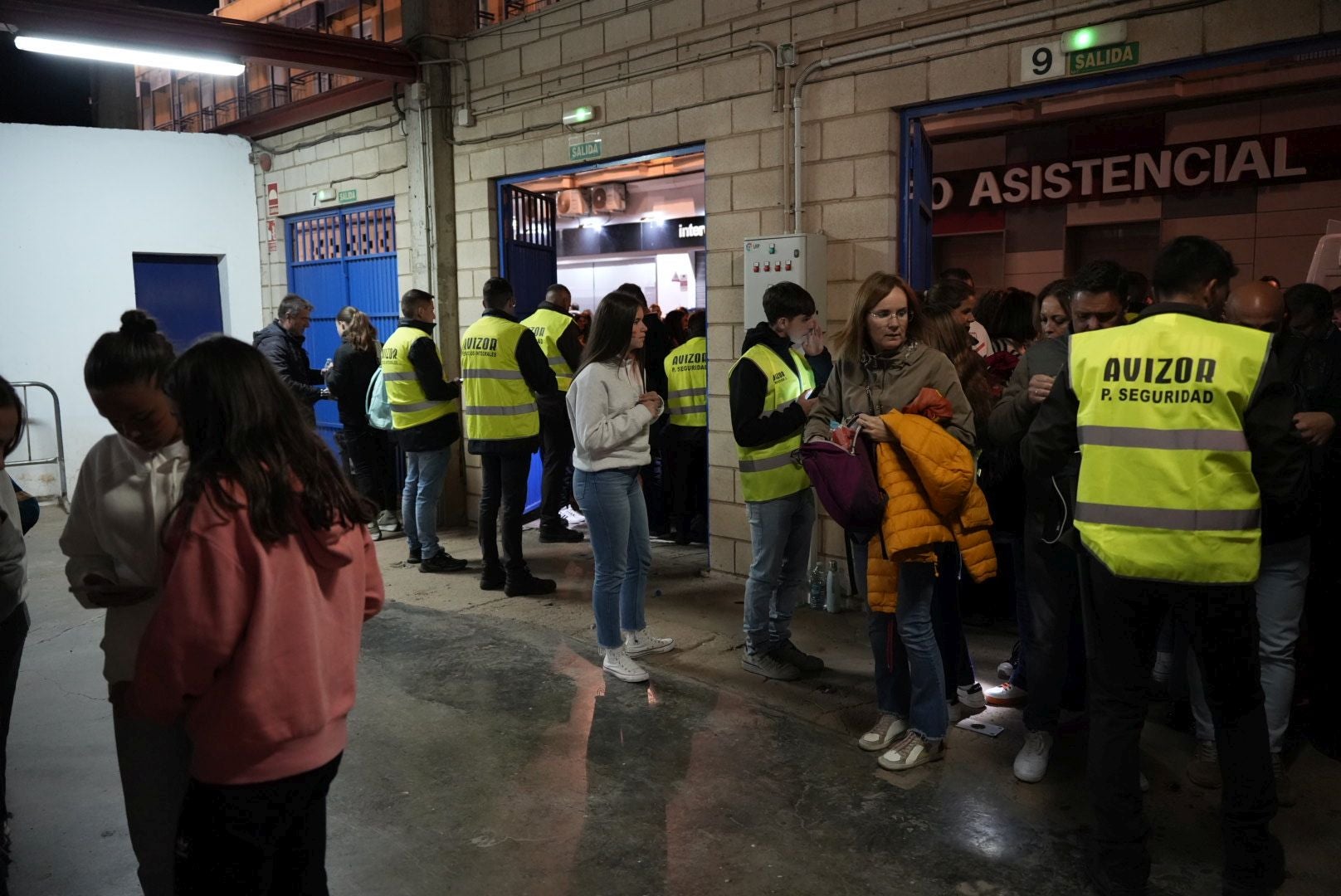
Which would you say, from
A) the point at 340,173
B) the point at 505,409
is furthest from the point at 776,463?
the point at 340,173

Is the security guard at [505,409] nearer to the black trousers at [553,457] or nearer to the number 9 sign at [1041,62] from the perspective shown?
the black trousers at [553,457]

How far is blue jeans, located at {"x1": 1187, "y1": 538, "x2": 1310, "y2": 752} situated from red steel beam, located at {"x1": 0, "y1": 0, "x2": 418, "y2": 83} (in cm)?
697

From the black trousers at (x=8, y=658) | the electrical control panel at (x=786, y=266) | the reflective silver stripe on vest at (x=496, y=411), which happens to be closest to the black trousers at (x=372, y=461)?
the reflective silver stripe on vest at (x=496, y=411)

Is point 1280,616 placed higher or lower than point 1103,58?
lower

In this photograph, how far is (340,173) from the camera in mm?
9258

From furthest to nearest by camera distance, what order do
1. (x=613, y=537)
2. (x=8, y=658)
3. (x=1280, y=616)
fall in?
(x=613, y=537) → (x=1280, y=616) → (x=8, y=658)

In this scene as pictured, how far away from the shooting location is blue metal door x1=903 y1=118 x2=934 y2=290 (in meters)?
5.70

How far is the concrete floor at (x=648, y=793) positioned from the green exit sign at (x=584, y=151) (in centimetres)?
363

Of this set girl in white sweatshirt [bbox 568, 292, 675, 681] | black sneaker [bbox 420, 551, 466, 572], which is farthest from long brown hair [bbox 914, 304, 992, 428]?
black sneaker [bbox 420, 551, 466, 572]

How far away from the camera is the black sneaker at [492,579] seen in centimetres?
642

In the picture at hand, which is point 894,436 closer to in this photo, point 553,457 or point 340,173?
point 553,457

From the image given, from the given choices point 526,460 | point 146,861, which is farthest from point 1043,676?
point 526,460

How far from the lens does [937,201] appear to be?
11.7m

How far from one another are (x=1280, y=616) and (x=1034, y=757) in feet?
3.21
